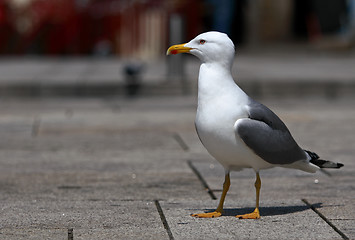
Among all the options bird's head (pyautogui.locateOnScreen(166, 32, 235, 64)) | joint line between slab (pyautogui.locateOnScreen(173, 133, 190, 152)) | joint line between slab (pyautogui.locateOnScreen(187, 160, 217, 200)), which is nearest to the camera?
bird's head (pyautogui.locateOnScreen(166, 32, 235, 64))

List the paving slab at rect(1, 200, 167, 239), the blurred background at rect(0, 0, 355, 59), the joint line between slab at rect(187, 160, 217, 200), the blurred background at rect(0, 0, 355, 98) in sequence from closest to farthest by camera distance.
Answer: the paving slab at rect(1, 200, 167, 239) < the joint line between slab at rect(187, 160, 217, 200) < the blurred background at rect(0, 0, 355, 98) < the blurred background at rect(0, 0, 355, 59)

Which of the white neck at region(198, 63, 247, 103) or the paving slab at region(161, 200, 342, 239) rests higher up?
the white neck at region(198, 63, 247, 103)

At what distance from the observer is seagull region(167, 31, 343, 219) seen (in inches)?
199

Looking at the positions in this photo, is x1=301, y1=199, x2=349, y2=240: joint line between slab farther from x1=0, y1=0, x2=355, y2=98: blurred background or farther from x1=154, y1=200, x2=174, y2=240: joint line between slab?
x1=0, y1=0, x2=355, y2=98: blurred background

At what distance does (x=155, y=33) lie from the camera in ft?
82.4


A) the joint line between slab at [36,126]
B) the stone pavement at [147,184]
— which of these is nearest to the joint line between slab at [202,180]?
the stone pavement at [147,184]

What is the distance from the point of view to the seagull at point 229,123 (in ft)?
16.6

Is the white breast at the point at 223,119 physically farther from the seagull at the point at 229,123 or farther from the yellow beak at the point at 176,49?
the yellow beak at the point at 176,49

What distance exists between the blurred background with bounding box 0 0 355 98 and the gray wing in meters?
12.0

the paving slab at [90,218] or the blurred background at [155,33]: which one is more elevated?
the paving slab at [90,218]

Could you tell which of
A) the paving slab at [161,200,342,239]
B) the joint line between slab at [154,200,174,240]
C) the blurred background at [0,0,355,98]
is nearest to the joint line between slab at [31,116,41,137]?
the joint line between slab at [154,200,174,240]

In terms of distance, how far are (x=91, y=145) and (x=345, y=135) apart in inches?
114

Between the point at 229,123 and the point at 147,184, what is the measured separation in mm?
1764

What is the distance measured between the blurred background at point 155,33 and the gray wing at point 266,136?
1200 centimetres
